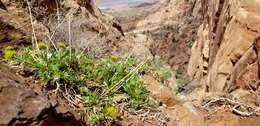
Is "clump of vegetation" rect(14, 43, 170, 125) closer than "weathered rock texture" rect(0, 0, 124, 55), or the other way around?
"clump of vegetation" rect(14, 43, 170, 125)

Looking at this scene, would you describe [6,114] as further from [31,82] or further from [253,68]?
[253,68]

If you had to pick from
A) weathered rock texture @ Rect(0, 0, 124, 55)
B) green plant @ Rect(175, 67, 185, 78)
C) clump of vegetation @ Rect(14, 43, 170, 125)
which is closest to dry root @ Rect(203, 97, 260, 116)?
clump of vegetation @ Rect(14, 43, 170, 125)

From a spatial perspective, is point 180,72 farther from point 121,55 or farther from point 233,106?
point 233,106

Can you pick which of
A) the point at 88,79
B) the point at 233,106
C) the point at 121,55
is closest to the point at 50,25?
the point at 121,55

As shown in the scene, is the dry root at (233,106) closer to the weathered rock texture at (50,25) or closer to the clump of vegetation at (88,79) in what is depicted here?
the clump of vegetation at (88,79)

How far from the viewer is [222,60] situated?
353 inches

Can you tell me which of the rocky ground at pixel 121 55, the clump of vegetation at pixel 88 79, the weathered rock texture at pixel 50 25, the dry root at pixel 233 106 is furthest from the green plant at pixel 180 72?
the clump of vegetation at pixel 88 79

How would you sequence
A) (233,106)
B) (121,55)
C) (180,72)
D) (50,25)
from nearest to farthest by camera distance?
(233,106)
(50,25)
(121,55)
(180,72)

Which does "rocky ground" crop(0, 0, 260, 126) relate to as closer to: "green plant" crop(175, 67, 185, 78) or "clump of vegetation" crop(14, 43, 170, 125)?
"clump of vegetation" crop(14, 43, 170, 125)

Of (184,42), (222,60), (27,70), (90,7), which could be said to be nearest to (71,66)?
(27,70)

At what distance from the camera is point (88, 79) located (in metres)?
3.55

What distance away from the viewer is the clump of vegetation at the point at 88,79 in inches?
125

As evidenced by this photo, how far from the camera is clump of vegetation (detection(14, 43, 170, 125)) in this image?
3188mm

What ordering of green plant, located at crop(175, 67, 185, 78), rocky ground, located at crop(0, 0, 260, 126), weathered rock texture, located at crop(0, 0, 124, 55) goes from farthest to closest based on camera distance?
green plant, located at crop(175, 67, 185, 78)
weathered rock texture, located at crop(0, 0, 124, 55)
rocky ground, located at crop(0, 0, 260, 126)
